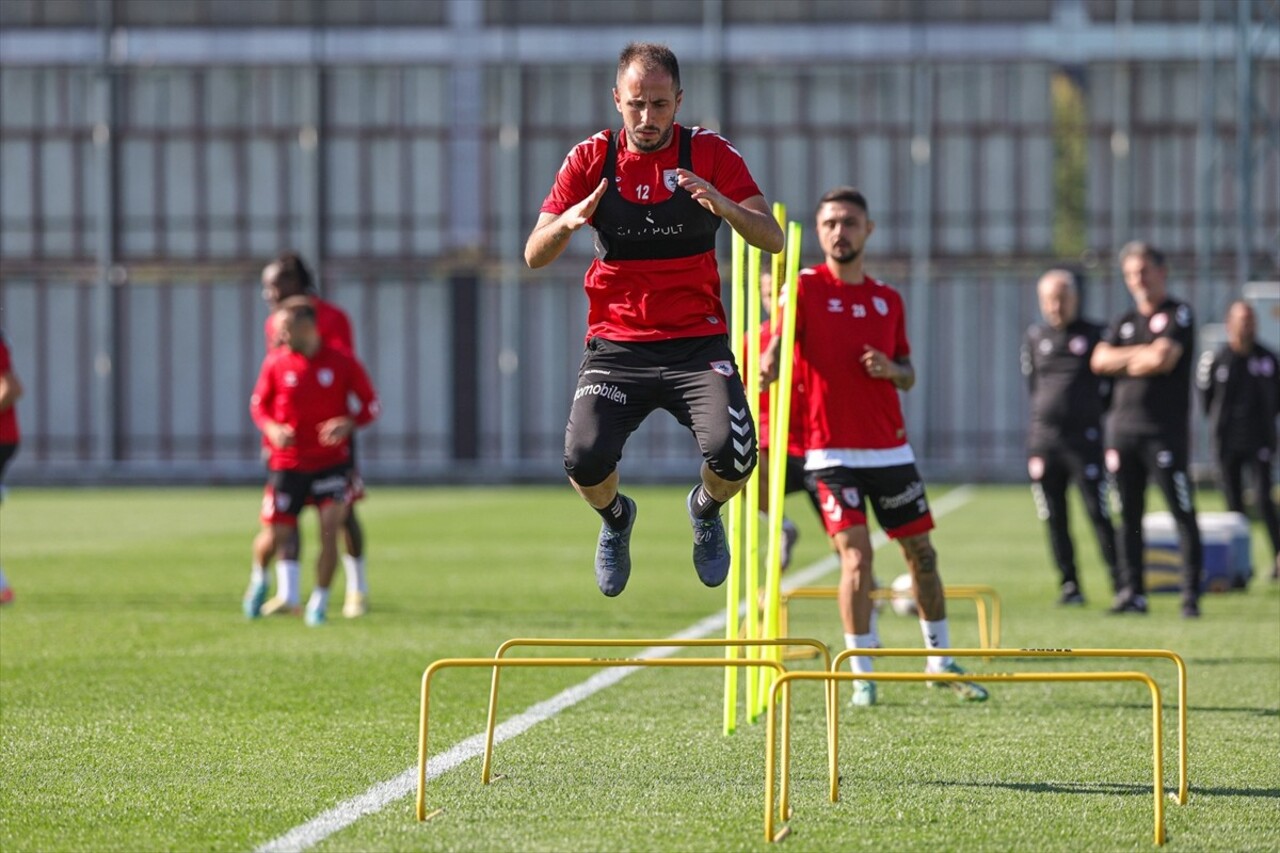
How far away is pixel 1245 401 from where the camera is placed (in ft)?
50.1

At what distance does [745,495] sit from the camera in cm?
776

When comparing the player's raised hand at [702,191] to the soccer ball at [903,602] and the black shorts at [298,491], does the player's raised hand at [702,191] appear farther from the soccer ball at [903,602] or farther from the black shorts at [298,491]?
the black shorts at [298,491]

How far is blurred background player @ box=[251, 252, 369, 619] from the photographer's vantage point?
40.5 feet

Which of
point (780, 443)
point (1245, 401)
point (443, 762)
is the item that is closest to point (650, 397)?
point (780, 443)

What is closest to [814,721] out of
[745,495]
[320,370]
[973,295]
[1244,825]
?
[745,495]

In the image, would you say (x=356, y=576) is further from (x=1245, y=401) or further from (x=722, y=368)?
(x=1245, y=401)

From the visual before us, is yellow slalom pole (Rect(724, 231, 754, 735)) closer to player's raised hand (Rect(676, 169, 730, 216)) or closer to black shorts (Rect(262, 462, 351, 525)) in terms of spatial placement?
player's raised hand (Rect(676, 169, 730, 216))

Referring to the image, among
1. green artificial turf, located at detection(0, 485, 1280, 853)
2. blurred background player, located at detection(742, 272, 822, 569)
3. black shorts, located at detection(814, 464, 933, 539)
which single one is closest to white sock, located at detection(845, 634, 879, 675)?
green artificial turf, located at detection(0, 485, 1280, 853)

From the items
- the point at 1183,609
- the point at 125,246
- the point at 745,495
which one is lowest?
the point at 1183,609

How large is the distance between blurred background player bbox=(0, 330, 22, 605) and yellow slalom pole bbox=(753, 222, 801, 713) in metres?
6.94

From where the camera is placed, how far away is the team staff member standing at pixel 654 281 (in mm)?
6320

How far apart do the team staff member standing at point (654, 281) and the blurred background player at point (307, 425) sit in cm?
569

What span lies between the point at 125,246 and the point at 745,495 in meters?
33.6

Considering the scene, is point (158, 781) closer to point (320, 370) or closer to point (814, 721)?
point (814, 721)
